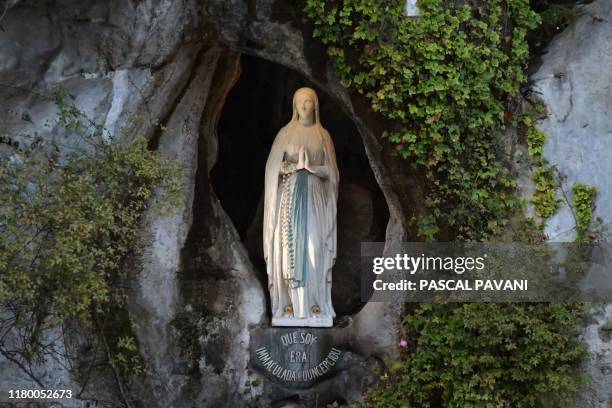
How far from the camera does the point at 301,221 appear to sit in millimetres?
9031

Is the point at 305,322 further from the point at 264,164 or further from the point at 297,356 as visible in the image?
the point at 264,164

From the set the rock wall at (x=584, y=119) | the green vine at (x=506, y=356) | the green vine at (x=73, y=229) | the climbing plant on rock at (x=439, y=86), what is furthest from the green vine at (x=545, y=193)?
the green vine at (x=73, y=229)

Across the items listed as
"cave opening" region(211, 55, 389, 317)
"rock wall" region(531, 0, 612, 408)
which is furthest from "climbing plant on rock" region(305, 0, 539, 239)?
"cave opening" region(211, 55, 389, 317)

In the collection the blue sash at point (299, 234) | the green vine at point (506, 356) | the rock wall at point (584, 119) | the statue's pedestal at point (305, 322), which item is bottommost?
the green vine at point (506, 356)

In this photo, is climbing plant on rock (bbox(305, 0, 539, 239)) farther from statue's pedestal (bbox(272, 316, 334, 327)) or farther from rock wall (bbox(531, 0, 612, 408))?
statue's pedestal (bbox(272, 316, 334, 327))

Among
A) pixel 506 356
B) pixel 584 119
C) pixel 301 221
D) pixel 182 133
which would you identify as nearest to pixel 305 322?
pixel 301 221

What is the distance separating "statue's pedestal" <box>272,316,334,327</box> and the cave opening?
2.07ft

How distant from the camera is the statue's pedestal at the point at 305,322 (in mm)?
8992

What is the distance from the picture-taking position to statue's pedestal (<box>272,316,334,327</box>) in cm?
899

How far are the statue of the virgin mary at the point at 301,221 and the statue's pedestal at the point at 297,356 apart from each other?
9 cm

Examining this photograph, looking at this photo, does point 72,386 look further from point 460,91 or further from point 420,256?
point 460,91

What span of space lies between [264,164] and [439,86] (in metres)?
2.45

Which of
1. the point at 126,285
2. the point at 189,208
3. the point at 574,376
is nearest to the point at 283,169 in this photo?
the point at 189,208

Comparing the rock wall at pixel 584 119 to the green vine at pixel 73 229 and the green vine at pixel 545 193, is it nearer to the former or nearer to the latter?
the green vine at pixel 545 193
